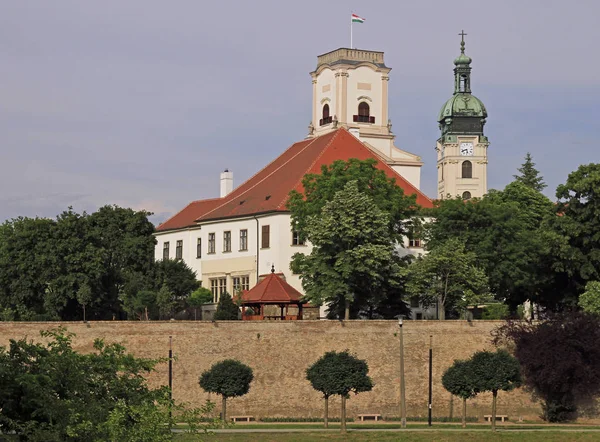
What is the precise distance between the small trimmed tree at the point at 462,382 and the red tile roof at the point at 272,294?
11.5 m

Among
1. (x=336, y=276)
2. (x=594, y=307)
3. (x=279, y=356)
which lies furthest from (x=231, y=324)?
(x=594, y=307)

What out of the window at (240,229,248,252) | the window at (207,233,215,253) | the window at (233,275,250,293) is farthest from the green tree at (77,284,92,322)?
the window at (207,233,215,253)

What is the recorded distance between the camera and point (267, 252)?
231ft

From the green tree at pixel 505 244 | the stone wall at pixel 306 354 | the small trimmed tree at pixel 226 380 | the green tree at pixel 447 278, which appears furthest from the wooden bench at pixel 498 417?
the small trimmed tree at pixel 226 380

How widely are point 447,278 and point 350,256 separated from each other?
4.41 metres

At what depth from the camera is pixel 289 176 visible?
7362cm

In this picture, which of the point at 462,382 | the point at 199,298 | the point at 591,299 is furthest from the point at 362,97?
the point at 462,382

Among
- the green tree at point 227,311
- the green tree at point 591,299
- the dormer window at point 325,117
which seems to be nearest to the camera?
the green tree at point 591,299

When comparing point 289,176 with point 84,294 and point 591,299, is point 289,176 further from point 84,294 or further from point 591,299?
point 591,299

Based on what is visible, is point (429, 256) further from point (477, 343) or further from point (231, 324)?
point (231, 324)

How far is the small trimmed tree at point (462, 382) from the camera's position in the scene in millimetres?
51044

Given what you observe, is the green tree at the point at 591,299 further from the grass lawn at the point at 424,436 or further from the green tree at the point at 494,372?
the grass lawn at the point at 424,436

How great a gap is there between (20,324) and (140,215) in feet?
62.0

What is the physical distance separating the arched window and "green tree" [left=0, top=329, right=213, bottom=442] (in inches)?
4213
